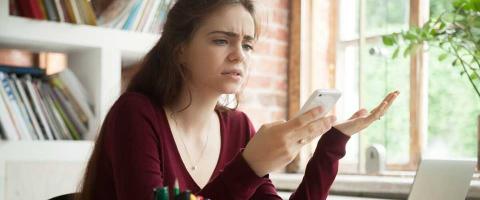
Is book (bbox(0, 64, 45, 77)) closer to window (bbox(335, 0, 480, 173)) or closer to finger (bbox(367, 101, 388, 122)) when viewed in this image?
finger (bbox(367, 101, 388, 122))

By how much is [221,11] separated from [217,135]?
1.11 feet

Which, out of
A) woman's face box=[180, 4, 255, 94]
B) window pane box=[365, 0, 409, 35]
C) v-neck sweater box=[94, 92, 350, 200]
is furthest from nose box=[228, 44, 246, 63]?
window pane box=[365, 0, 409, 35]

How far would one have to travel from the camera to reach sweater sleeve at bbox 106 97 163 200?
123cm

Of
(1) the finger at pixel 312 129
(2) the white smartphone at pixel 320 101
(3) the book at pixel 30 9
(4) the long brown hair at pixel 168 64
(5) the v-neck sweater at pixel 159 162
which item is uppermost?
(3) the book at pixel 30 9

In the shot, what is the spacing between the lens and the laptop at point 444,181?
4.92 ft

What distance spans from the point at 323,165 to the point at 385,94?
139 cm

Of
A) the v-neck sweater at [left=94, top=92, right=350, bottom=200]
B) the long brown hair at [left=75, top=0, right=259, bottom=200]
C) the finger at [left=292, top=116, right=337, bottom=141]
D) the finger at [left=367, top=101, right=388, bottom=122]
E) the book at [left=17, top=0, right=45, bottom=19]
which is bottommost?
the v-neck sweater at [left=94, top=92, right=350, bottom=200]

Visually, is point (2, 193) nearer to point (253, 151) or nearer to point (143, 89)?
point (143, 89)

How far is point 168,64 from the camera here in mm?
1435

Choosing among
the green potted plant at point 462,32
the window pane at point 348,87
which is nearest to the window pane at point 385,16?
the window pane at point 348,87

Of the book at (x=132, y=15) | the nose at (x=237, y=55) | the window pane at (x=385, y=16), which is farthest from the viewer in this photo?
the window pane at (x=385, y=16)

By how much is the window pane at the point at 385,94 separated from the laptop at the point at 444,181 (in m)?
1.14

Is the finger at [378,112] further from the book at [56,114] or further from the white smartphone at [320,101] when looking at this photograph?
the book at [56,114]

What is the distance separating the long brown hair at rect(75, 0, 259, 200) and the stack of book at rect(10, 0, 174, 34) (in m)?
0.52
